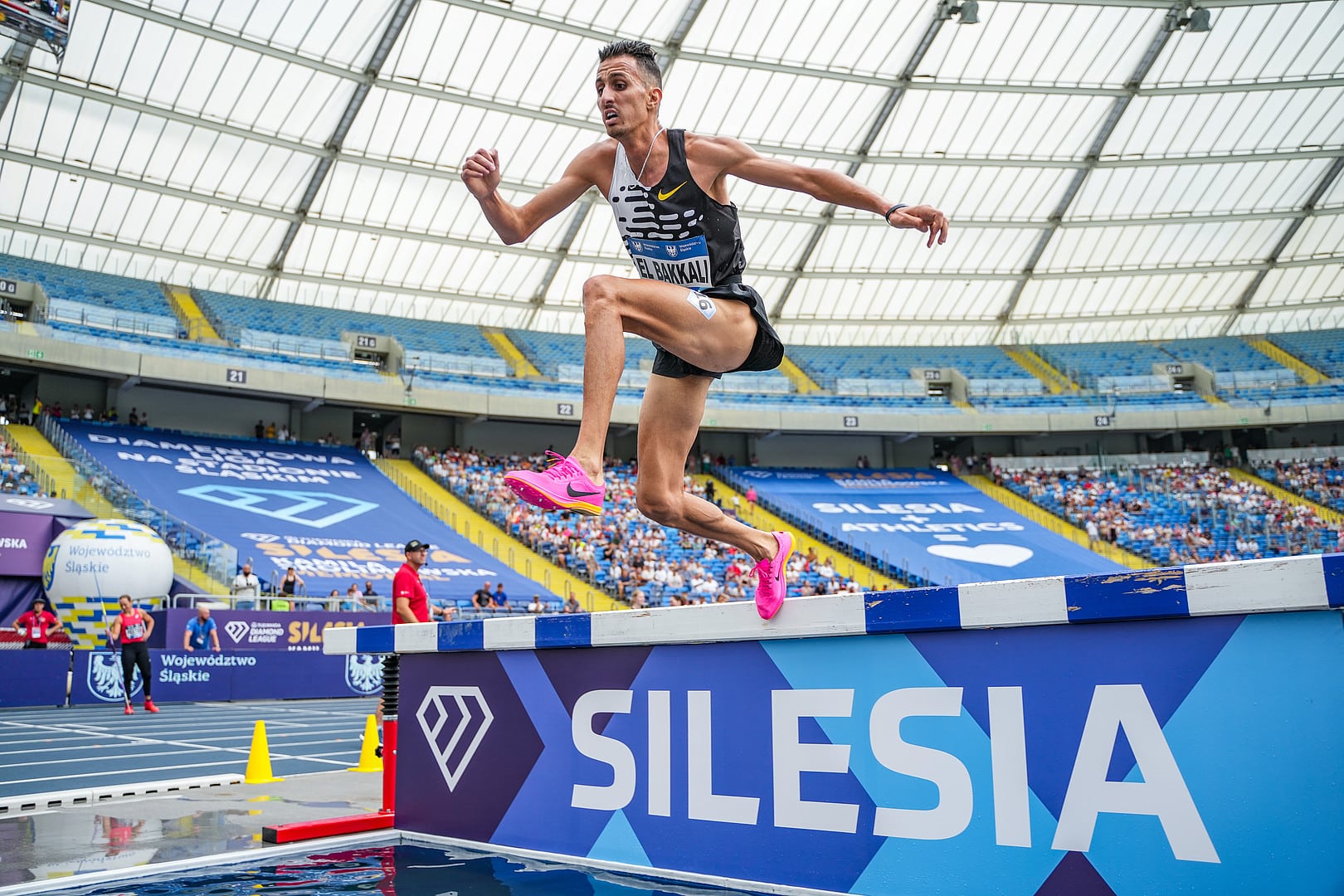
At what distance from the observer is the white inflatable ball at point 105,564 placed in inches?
703

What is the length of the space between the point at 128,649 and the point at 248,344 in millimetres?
19498

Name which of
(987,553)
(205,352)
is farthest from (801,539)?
(205,352)

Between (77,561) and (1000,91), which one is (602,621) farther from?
(1000,91)

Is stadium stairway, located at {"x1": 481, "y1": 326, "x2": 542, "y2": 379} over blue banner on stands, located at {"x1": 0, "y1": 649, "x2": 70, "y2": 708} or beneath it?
over

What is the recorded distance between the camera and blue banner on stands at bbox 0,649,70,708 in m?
15.3

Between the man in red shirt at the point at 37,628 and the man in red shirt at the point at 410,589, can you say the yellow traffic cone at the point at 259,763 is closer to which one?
the man in red shirt at the point at 410,589

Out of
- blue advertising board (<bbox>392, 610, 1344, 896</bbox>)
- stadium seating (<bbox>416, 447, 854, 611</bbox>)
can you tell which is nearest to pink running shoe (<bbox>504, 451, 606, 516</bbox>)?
blue advertising board (<bbox>392, 610, 1344, 896</bbox>)

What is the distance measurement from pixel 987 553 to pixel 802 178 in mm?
29067

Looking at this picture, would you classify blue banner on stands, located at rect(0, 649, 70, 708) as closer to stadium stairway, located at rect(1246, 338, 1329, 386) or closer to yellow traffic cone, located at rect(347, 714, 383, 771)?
yellow traffic cone, located at rect(347, 714, 383, 771)

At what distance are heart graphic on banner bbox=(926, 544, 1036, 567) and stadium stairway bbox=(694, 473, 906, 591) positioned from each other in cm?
173

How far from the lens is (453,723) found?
190 inches

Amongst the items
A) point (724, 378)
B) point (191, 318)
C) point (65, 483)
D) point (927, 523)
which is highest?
point (724, 378)

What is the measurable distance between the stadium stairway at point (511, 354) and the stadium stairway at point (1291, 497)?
83.2ft

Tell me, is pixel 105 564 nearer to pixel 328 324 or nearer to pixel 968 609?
pixel 328 324
